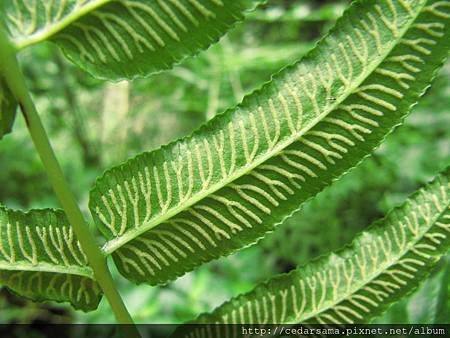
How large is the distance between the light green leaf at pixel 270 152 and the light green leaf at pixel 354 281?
0.12 meters

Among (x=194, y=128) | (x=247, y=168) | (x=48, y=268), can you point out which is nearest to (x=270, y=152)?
(x=247, y=168)

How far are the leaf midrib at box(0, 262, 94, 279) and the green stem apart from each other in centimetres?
2

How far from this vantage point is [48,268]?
79cm

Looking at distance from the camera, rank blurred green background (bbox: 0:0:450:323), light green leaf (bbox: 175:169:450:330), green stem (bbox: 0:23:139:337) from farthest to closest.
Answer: blurred green background (bbox: 0:0:450:323), light green leaf (bbox: 175:169:450:330), green stem (bbox: 0:23:139:337)

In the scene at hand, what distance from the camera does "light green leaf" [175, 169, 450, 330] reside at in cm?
82

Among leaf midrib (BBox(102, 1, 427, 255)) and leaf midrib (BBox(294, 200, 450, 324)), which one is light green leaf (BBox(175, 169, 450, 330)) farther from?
leaf midrib (BBox(102, 1, 427, 255))

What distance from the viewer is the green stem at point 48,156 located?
71 cm

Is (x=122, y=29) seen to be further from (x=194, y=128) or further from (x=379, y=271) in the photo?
(x=194, y=128)

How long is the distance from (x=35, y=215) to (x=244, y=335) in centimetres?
36

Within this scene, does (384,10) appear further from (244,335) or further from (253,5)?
(244,335)

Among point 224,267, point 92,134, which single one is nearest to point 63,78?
point 92,134

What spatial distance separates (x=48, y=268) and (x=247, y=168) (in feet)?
1.06

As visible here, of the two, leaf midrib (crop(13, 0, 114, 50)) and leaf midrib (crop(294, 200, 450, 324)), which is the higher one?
leaf midrib (crop(13, 0, 114, 50))

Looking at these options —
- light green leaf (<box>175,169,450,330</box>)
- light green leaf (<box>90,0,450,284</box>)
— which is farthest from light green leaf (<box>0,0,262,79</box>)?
light green leaf (<box>175,169,450,330</box>)
